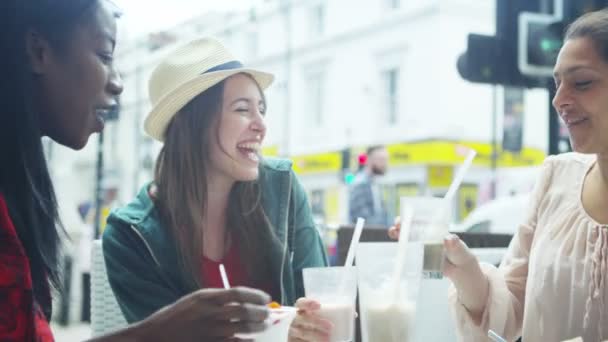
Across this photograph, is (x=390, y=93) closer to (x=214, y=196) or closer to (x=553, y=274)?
(x=214, y=196)

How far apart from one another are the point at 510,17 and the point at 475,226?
2.47 metres

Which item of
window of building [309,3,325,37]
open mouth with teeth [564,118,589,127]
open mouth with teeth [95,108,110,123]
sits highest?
window of building [309,3,325,37]

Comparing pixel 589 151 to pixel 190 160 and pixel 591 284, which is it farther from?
pixel 190 160

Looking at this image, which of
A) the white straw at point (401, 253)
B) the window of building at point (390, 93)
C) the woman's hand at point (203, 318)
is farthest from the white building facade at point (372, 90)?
the woman's hand at point (203, 318)

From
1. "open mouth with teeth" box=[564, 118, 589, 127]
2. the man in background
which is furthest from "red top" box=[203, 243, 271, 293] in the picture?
the man in background

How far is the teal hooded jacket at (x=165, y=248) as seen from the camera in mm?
1810

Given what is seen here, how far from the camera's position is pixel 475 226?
6.03 metres

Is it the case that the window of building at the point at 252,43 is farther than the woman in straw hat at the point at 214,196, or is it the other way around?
the window of building at the point at 252,43

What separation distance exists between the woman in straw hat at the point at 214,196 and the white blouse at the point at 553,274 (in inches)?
23.7

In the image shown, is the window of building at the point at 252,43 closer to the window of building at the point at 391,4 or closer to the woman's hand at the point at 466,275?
the window of building at the point at 391,4

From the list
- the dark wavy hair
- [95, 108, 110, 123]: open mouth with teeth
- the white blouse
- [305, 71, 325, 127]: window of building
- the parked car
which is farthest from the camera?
[305, 71, 325, 127]: window of building

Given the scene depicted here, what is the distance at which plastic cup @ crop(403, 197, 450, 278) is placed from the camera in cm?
129

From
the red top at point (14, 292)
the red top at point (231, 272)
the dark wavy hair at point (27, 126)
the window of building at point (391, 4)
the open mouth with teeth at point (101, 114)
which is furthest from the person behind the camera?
the window of building at point (391, 4)

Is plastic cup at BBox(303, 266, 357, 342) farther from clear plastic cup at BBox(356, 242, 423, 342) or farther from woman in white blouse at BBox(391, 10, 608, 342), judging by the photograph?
woman in white blouse at BBox(391, 10, 608, 342)
